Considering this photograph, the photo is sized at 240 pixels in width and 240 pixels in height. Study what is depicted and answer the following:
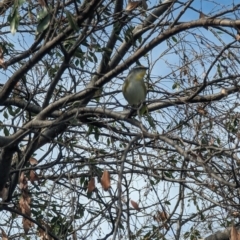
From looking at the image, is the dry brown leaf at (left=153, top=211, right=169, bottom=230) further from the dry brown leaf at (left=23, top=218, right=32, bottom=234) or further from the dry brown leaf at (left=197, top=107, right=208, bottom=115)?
the dry brown leaf at (left=23, top=218, right=32, bottom=234)

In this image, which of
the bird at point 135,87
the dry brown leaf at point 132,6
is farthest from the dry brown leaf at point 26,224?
the dry brown leaf at point 132,6

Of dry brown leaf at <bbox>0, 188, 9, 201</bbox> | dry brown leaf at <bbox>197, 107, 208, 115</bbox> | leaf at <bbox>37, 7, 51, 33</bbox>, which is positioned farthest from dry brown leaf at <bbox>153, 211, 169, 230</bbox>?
leaf at <bbox>37, 7, 51, 33</bbox>

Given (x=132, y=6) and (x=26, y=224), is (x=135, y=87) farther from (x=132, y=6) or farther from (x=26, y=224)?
(x=26, y=224)

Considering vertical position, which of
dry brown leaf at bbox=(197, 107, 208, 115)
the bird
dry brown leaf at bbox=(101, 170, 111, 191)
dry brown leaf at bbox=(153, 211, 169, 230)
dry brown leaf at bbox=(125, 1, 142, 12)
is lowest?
dry brown leaf at bbox=(101, 170, 111, 191)

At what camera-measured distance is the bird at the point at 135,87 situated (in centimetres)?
556

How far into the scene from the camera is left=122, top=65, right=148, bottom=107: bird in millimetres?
5557

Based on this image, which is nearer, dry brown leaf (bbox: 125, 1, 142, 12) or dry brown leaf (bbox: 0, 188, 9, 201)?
dry brown leaf (bbox: 125, 1, 142, 12)

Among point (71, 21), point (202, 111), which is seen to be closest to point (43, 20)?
point (71, 21)

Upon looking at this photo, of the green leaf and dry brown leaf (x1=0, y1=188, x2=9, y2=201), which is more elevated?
the green leaf

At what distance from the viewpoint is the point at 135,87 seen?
18.5 feet

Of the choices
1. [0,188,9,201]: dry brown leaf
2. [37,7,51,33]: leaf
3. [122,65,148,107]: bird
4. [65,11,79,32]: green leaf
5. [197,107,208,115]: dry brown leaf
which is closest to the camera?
[37,7,51,33]: leaf

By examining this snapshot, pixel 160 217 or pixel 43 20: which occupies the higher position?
pixel 43 20

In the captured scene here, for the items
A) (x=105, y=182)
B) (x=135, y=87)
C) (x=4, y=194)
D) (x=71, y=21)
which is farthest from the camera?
(x=135, y=87)

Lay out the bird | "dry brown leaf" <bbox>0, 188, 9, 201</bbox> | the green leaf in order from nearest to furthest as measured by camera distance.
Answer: the green leaf → "dry brown leaf" <bbox>0, 188, 9, 201</bbox> → the bird
